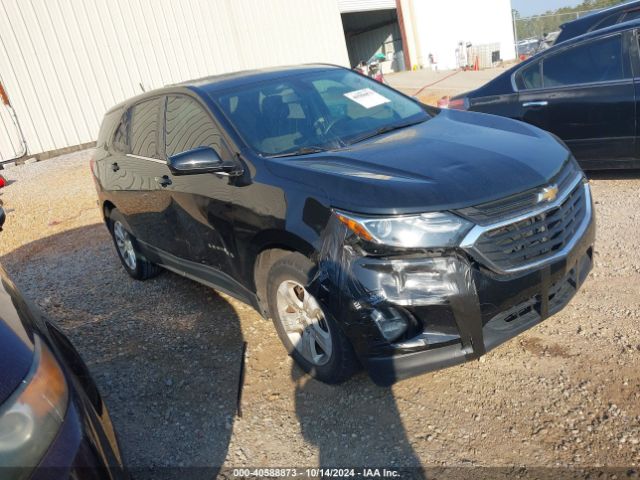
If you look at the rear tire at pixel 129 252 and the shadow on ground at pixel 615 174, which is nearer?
the rear tire at pixel 129 252

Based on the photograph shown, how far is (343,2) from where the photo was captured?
841 inches

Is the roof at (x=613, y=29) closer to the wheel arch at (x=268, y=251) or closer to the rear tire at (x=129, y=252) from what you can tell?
the wheel arch at (x=268, y=251)

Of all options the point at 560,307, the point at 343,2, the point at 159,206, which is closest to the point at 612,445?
the point at 560,307

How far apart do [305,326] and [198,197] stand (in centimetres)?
114

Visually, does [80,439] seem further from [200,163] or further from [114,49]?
[114,49]

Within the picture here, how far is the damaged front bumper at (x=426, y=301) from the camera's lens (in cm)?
236

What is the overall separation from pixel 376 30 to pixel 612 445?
30.6 metres

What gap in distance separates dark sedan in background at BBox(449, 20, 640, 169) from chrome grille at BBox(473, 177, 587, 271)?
9.80 feet

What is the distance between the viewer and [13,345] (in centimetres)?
165

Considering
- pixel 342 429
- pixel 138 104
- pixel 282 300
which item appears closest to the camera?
pixel 342 429

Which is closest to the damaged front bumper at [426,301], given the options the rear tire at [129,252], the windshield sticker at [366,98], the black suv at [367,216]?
the black suv at [367,216]

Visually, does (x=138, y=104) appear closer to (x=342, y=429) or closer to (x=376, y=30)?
(x=342, y=429)

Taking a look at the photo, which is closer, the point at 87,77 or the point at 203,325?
the point at 203,325

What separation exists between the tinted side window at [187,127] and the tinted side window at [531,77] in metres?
3.83
